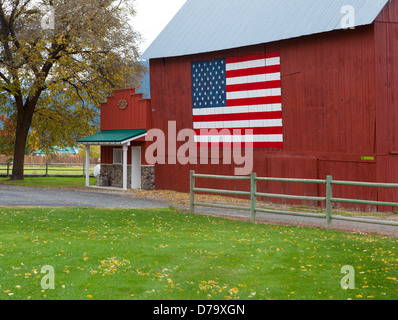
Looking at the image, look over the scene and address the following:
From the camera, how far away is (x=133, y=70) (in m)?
35.3

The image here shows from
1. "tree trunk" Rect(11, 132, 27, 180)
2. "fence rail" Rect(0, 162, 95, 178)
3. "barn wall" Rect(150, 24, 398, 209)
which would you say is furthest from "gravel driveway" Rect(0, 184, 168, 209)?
"fence rail" Rect(0, 162, 95, 178)

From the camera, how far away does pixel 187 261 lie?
930cm

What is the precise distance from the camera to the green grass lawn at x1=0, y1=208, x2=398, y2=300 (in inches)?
293

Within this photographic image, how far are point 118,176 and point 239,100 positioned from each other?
30.8 ft

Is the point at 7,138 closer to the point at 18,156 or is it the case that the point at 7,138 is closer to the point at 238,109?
the point at 18,156

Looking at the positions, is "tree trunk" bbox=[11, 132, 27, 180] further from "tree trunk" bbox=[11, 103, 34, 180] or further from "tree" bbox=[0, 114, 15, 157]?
"tree" bbox=[0, 114, 15, 157]

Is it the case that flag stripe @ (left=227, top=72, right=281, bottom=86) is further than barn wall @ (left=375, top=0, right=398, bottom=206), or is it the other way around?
flag stripe @ (left=227, top=72, right=281, bottom=86)

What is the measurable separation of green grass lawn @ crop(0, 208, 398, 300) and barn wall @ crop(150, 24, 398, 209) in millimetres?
7306
